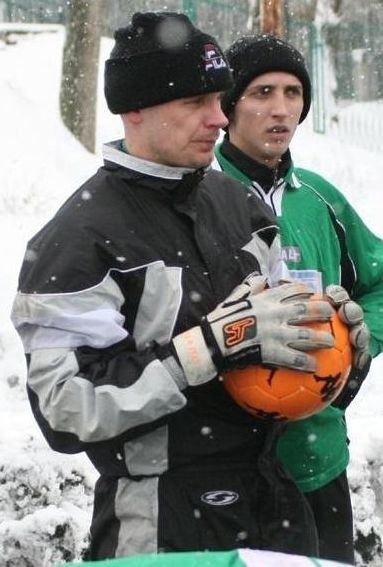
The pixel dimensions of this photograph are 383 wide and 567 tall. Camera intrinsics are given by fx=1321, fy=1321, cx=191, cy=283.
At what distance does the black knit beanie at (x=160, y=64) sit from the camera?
348 cm

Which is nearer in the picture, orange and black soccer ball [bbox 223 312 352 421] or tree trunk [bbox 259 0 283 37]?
orange and black soccer ball [bbox 223 312 352 421]

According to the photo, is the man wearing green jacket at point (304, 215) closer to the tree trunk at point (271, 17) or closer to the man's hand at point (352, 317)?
the man's hand at point (352, 317)

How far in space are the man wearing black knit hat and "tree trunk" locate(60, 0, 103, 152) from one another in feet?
38.9

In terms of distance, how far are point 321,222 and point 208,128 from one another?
0.97 meters

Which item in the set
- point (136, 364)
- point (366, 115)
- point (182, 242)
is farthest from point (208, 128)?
point (366, 115)

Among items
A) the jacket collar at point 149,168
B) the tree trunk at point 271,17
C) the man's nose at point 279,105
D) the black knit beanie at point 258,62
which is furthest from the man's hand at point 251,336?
the tree trunk at point 271,17

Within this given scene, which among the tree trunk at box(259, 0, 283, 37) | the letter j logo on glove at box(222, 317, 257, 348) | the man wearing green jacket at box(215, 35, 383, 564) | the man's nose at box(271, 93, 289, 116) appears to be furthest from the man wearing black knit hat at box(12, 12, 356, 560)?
the tree trunk at box(259, 0, 283, 37)

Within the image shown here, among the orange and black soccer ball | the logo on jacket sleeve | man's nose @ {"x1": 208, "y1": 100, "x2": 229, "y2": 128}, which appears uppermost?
the logo on jacket sleeve

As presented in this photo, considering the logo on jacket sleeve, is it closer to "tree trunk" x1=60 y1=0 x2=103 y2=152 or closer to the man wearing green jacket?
the man wearing green jacket

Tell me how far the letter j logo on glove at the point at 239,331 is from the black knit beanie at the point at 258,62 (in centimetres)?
147

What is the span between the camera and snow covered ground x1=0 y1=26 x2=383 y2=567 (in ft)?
18.1

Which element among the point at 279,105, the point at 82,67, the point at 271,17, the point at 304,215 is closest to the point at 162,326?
the point at 304,215

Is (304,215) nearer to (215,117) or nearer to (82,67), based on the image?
(215,117)

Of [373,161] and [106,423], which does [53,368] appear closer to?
[106,423]
